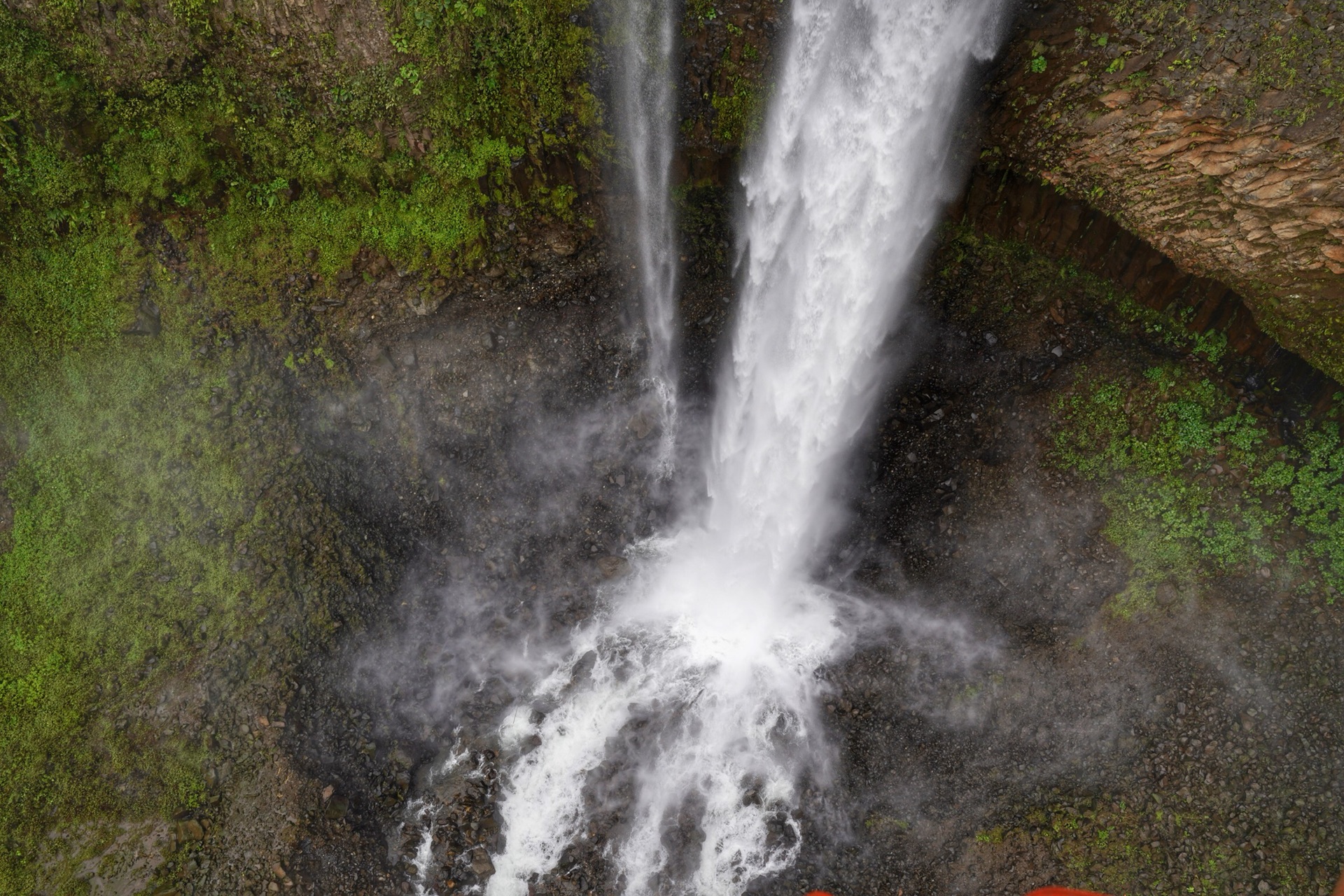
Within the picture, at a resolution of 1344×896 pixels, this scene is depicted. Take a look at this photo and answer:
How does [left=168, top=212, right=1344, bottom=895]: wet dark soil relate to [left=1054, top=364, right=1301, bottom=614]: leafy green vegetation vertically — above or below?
below

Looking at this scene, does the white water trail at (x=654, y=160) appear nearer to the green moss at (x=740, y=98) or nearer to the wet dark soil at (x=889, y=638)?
the wet dark soil at (x=889, y=638)

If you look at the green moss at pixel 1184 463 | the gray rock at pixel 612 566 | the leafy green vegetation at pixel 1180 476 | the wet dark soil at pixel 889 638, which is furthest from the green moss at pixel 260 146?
the leafy green vegetation at pixel 1180 476

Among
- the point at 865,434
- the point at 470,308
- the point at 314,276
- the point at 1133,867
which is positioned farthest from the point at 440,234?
the point at 1133,867

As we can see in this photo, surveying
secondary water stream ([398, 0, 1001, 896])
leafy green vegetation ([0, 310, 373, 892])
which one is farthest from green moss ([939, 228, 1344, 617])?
leafy green vegetation ([0, 310, 373, 892])

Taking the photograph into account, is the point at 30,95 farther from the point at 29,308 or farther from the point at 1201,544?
the point at 1201,544

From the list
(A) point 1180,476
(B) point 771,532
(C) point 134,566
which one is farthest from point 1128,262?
(C) point 134,566

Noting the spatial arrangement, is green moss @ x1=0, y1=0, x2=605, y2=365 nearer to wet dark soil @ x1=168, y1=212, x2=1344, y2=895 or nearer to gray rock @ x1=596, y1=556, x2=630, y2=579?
wet dark soil @ x1=168, y1=212, x2=1344, y2=895

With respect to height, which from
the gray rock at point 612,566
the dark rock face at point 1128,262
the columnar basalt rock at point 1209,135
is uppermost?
the columnar basalt rock at point 1209,135
